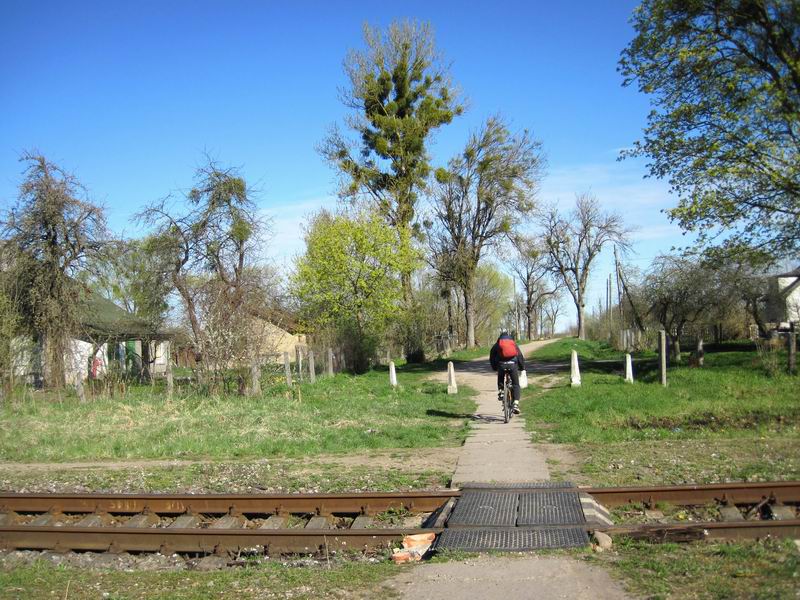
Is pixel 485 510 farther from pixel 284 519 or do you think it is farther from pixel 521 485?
pixel 284 519

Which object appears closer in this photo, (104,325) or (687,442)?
(687,442)

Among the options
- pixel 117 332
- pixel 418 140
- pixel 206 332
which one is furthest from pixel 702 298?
pixel 117 332

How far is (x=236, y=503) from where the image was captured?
8.64 metres

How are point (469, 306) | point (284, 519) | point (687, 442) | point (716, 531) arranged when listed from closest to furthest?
point (716, 531)
point (284, 519)
point (687, 442)
point (469, 306)

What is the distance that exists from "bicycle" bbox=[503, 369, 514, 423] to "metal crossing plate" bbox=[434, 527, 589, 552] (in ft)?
24.3

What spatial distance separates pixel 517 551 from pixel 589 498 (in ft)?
6.62

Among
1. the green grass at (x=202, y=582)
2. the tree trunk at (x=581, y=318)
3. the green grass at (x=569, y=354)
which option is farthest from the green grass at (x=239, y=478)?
the tree trunk at (x=581, y=318)

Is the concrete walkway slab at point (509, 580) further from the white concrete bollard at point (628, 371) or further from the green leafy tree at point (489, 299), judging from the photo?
the green leafy tree at point (489, 299)

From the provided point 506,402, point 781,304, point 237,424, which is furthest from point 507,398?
point 781,304

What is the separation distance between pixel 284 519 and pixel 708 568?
4.69 metres

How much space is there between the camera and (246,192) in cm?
3106

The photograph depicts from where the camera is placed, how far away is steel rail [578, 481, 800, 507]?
7.95m

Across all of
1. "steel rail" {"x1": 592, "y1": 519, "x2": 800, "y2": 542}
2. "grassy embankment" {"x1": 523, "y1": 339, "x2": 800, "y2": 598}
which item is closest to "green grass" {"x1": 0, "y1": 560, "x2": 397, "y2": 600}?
"grassy embankment" {"x1": 523, "y1": 339, "x2": 800, "y2": 598}

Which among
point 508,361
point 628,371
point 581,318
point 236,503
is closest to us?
point 236,503
